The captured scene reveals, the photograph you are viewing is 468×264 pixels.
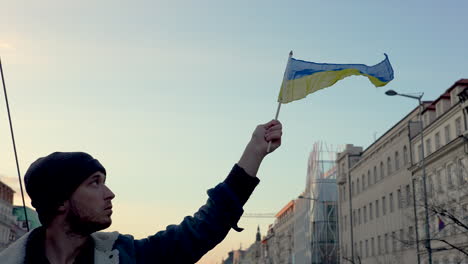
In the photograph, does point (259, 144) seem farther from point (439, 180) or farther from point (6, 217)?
point (6, 217)

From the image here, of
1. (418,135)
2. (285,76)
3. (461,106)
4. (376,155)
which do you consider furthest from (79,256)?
(376,155)

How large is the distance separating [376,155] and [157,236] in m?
60.3

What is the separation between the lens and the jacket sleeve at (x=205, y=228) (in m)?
2.61

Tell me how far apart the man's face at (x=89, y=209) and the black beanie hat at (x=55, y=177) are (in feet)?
0.11

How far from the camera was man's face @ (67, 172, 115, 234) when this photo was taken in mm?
2551

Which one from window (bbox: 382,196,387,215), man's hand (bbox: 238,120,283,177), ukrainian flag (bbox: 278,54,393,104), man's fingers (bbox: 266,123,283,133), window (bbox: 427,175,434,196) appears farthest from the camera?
window (bbox: 382,196,387,215)

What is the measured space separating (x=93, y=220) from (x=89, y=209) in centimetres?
4

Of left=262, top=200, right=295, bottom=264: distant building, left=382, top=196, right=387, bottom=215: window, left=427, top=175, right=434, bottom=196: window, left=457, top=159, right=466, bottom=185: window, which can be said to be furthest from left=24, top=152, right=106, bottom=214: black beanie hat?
left=262, top=200, right=295, bottom=264: distant building

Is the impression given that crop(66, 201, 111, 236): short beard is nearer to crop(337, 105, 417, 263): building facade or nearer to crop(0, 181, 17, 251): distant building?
crop(337, 105, 417, 263): building facade

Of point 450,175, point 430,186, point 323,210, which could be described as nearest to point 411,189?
point 430,186

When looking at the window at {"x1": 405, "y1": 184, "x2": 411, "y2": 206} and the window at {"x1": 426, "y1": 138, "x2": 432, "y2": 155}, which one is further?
the window at {"x1": 405, "y1": 184, "x2": 411, "y2": 206}

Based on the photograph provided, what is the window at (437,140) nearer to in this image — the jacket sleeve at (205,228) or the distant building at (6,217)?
the jacket sleeve at (205,228)

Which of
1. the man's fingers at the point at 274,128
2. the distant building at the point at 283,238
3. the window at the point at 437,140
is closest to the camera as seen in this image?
the man's fingers at the point at 274,128

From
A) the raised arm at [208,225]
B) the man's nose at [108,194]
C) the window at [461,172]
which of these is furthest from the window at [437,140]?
the man's nose at [108,194]
